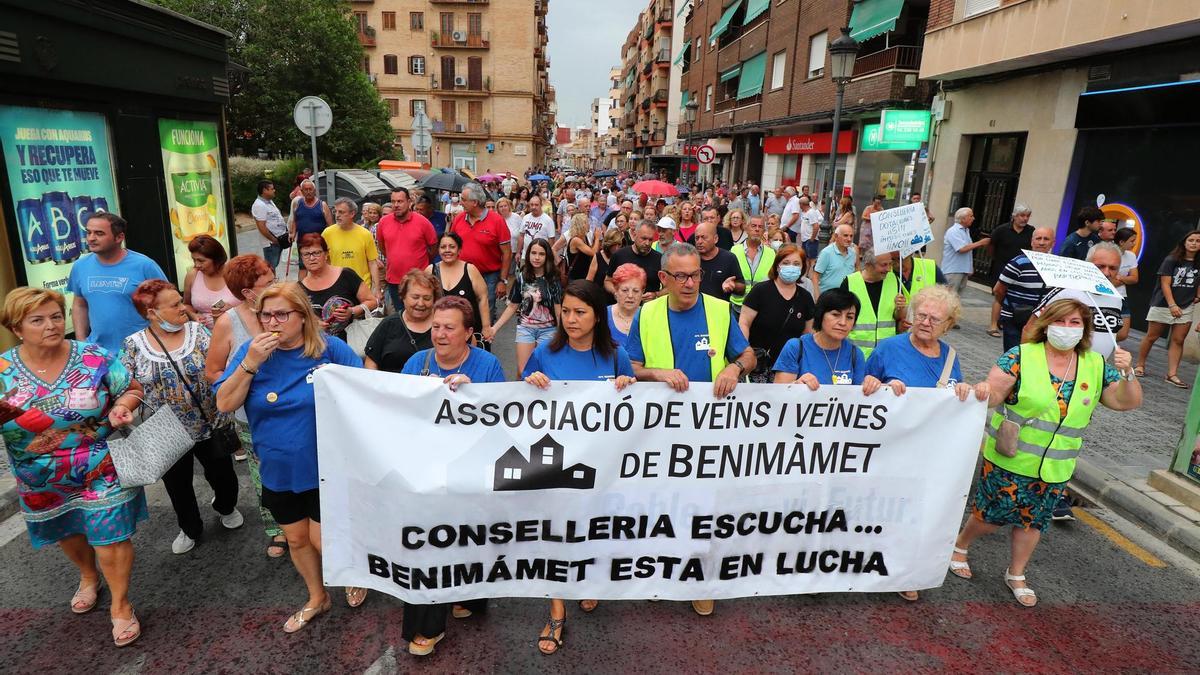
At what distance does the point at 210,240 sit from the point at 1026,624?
5556 millimetres

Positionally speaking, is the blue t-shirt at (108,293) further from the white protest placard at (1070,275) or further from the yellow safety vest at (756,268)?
the white protest placard at (1070,275)

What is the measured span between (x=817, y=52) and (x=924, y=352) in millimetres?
22368

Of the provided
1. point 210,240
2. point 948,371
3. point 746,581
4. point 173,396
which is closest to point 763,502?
point 746,581

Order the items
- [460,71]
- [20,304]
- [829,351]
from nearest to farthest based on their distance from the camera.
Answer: [20,304] < [829,351] < [460,71]

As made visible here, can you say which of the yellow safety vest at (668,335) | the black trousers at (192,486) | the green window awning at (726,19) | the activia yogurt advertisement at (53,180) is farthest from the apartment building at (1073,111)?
the green window awning at (726,19)

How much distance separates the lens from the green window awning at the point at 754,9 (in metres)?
28.5

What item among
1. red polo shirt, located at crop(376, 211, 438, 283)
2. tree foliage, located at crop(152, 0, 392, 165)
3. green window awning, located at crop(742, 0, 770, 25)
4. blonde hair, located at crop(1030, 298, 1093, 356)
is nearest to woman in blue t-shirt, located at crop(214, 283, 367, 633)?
blonde hair, located at crop(1030, 298, 1093, 356)

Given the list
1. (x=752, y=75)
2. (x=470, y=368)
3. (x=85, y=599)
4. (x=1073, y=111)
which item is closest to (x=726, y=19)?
(x=752, y=75)

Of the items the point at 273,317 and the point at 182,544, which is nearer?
the point at 273,317

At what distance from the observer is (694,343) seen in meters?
3.87

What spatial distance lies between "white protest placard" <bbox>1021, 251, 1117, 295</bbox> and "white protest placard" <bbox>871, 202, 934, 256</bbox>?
4.43 feet

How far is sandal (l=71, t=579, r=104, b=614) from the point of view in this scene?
3.46m

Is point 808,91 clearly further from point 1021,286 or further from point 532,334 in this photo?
point 532,334

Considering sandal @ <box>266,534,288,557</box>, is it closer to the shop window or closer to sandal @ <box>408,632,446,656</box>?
sandal @ <box>408,632,446,656</box>
